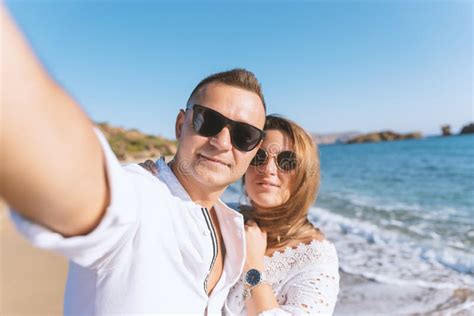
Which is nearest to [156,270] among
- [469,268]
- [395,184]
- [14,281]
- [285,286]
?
[285,286]

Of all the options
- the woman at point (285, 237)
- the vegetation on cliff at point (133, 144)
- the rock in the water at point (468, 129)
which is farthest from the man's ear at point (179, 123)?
the rock in the water at point (468, 129)

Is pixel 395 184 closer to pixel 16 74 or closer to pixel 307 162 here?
pixel 307 162

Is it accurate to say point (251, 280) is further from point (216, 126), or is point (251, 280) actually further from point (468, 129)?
point (468, 129)

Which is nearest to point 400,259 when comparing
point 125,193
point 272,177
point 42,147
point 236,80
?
point 272,177

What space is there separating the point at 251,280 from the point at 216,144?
3.14 ft

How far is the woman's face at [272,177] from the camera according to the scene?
9.35 ft

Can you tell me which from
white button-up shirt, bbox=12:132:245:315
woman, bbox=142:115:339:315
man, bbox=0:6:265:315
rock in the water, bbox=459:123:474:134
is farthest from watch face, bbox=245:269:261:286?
rock in the water, bbox=459:123:474:134

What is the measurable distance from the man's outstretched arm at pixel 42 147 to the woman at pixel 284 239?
174 cm

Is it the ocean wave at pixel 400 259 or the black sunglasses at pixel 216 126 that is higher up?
the black sunglasses at pixel 216 126

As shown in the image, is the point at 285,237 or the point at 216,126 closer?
the point at 216,126

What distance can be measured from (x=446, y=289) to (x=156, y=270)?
5.76 metres

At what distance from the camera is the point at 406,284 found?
5.89 meters

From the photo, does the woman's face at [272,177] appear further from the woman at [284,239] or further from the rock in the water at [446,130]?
the rock in the water at [446,130]

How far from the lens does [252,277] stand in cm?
232
